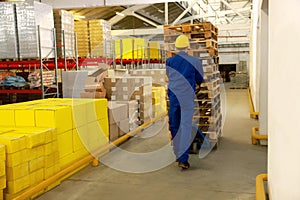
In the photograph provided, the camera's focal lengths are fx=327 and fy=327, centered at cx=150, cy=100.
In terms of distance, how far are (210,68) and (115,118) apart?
2048 millimetres

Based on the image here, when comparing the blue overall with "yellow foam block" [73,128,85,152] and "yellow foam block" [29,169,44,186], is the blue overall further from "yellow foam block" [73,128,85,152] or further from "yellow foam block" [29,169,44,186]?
"yellow foam block" [29,169,44,186]

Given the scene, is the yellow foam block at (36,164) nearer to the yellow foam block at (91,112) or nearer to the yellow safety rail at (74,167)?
the yellow safety rail at (74,167)

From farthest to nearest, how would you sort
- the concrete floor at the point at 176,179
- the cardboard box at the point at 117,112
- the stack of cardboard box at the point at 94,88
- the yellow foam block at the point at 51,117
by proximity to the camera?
the stack of cardboard box at the point at 94,88, the cardboard box at the point at 117,112, the yellow foam block at the point at 51,117, the concrete floor at the point at 176,179

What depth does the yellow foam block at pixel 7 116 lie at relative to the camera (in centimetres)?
455

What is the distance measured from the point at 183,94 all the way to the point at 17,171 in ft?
8.58

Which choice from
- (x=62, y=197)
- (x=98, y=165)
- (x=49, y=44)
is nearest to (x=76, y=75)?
(x=49, y=44)

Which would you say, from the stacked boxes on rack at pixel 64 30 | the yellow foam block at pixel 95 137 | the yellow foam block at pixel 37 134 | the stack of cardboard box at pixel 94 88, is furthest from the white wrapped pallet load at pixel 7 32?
the yellow foam block at pixel 37 134

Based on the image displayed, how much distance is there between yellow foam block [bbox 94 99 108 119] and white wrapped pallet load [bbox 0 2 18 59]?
376cm

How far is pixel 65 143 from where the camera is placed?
4.65m

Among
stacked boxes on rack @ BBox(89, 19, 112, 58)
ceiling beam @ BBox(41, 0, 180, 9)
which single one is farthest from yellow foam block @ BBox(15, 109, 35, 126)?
stacked boxes on rack @ BBox(89, 19, 112, 58)

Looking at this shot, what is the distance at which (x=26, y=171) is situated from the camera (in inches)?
151

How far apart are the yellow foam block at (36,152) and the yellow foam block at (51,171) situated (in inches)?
9.5

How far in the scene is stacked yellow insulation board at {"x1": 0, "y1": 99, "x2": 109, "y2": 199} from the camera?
12.1 ft
